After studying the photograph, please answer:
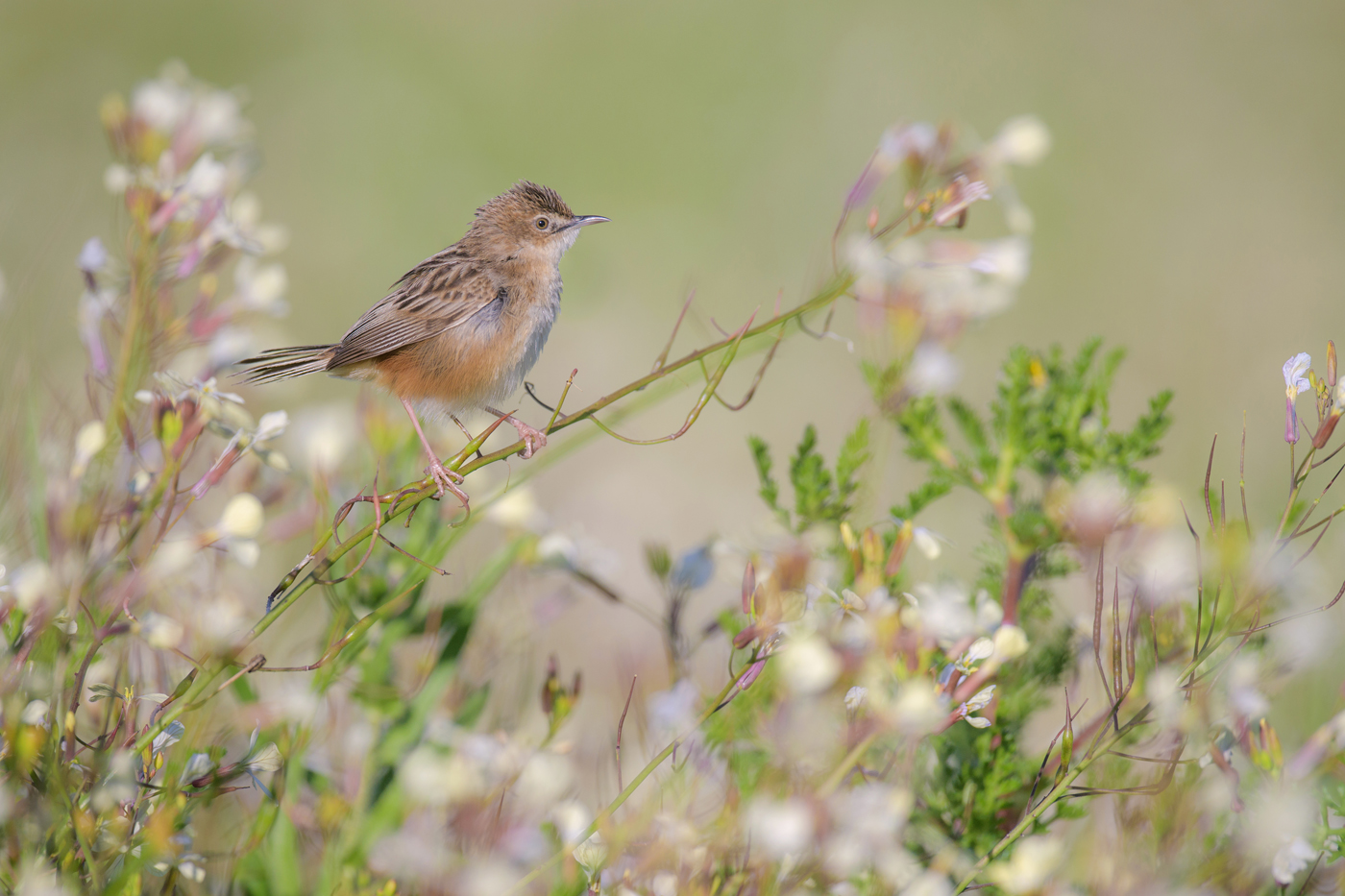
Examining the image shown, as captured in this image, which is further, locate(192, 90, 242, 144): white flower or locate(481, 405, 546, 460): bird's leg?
locate(481, 405, 546, 460): bird's leg

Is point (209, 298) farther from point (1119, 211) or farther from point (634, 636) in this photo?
point (1119, 211)

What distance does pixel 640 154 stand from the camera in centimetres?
819

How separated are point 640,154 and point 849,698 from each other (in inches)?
279

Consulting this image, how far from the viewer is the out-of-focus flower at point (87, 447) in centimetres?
168

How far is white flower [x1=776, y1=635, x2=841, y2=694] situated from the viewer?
4.61 feet

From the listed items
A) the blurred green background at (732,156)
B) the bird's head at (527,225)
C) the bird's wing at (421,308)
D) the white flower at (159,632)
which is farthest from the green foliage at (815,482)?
the blurred green background at (732,156)

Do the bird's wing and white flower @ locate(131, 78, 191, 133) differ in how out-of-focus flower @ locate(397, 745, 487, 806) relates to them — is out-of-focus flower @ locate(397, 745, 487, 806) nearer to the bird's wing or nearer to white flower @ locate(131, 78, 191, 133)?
white flower @ locate(131, 78, 191, 133)

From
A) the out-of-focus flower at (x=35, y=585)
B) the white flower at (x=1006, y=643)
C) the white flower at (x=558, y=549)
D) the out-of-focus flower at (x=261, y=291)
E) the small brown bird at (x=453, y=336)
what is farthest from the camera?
the small brown bird at (x=453, y=336)

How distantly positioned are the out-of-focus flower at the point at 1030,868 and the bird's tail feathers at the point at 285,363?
6.79 ft

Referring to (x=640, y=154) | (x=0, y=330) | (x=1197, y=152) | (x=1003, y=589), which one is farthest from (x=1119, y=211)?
(x=0, y=330)

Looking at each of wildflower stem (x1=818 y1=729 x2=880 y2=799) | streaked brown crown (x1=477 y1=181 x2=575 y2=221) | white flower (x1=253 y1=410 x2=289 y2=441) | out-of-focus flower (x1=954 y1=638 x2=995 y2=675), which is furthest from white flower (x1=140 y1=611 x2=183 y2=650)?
streaked brown crown (x1=477 y1=181 x2=575 y2=221)

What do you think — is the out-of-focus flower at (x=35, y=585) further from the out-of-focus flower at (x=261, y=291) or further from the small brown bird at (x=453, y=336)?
the small brown bird at (x=453, y=336)

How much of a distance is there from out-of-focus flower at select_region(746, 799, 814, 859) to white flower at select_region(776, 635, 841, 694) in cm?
17

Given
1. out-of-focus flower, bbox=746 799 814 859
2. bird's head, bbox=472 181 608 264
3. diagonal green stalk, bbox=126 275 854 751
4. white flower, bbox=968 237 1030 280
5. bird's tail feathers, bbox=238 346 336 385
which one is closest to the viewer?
out-of-focus flower, bbox=746 799 814 859
